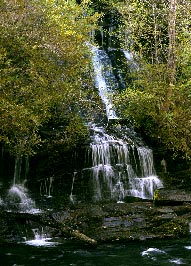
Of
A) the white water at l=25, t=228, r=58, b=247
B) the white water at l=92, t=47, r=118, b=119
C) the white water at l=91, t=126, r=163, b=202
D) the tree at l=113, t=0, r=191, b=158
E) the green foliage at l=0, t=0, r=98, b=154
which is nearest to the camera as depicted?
the green foliage at l=0, t=0, r=98, b=154

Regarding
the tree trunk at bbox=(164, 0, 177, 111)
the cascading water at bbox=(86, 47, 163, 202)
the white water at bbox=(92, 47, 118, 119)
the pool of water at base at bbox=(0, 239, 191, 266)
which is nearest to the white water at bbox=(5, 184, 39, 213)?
the pool of water at base at bbox=(0, 239, 191, 266)

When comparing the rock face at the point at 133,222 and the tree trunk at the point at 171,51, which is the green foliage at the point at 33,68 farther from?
the tree trunk at the point at 171,51

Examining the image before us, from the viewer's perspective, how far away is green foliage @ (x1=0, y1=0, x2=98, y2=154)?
14484 mm

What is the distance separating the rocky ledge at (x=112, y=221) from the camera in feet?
50.9

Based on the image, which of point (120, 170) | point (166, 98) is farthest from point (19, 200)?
point (166, 98)

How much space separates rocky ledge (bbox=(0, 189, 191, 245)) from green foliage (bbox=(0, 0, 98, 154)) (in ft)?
9.44

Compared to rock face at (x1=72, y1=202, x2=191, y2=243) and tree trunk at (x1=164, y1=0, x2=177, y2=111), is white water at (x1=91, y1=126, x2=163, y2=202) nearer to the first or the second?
rock face at (x1=72, y1=202, x2=191, y2=243)

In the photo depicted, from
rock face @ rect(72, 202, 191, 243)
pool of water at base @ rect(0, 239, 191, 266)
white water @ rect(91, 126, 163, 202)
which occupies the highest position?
white water @ rect(91, 126, 163, 202)

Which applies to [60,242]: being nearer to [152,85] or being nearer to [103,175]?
[103,175]

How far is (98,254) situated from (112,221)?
9.11ft

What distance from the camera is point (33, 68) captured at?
15203mm

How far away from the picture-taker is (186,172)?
20.8 m

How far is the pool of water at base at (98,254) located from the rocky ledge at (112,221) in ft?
2.18

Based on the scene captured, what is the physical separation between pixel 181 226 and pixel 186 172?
525cm
